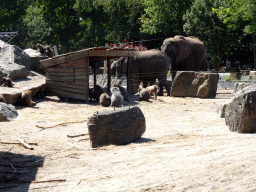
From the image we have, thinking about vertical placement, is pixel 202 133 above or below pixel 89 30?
below

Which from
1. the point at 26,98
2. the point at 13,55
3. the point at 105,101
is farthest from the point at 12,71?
the point at 105,101

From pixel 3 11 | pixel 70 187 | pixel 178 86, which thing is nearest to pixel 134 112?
pixel 70 187

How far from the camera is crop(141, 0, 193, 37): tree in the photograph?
88.8 ft

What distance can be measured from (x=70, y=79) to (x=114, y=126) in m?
7.17

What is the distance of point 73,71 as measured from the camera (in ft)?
43.1

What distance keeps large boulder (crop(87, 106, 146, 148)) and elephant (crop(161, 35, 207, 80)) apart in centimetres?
1016

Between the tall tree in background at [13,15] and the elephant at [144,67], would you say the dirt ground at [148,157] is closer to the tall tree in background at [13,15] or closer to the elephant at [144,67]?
the elephant at [144,67]

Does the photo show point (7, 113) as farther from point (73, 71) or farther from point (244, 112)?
point (244, 112)

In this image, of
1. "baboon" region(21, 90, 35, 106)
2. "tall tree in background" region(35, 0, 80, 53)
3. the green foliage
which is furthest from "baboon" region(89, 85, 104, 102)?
"tall tree in background" region(35, 0, 80, 53)

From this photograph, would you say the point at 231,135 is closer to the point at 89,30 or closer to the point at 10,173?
the point at 10,173

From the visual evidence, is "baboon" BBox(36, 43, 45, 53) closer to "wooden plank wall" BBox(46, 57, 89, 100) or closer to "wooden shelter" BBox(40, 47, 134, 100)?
"wooden shelter" BBox(40, 47, 134, 100)

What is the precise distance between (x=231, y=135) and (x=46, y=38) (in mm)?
29791

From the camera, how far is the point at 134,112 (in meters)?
6.84

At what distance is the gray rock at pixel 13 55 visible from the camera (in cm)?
1706
